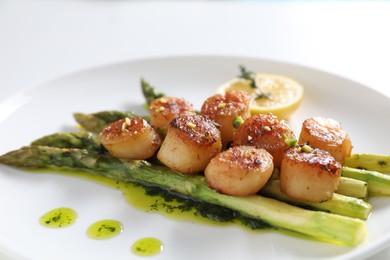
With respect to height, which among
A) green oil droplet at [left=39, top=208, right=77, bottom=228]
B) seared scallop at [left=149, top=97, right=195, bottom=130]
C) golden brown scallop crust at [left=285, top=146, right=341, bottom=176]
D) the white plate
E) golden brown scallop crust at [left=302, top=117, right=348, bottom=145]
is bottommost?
green oil droplet at [left=39, top=208, right=77, bottom=228]

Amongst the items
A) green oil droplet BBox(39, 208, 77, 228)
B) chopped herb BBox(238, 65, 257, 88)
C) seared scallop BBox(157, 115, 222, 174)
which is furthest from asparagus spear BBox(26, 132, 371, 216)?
chopped herb BBox(238, 65, 257, 88)

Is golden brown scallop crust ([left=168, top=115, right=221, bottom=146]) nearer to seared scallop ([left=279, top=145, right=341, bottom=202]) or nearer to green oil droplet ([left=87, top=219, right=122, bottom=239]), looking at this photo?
seared scallop ([left=279, top=145, right=341, bottom=202])

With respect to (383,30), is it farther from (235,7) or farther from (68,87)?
(68,87)

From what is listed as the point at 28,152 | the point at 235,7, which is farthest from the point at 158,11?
the point at 28,152

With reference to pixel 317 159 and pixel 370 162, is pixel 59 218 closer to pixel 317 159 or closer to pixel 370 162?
pixel 317 159

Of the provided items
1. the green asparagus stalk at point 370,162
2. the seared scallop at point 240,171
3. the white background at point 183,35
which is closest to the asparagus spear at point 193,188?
the seared scallop at point 240,171

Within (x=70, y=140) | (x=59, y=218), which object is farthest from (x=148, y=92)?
(x=59, y=218)
